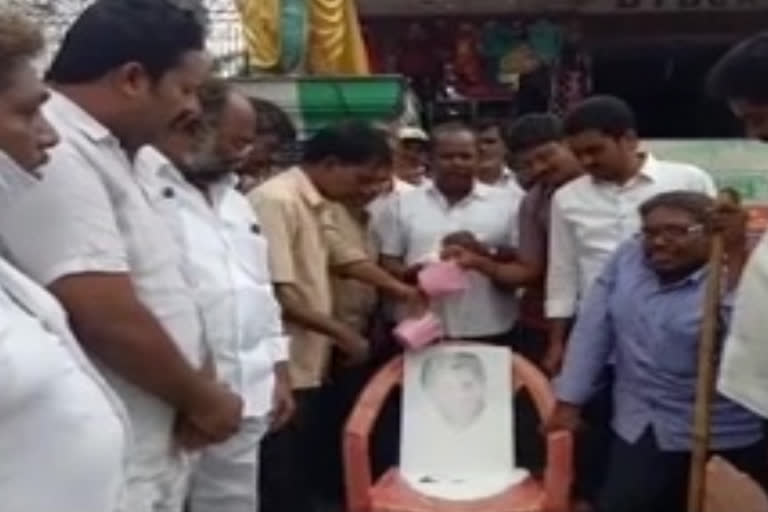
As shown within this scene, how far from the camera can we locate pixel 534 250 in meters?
6.14

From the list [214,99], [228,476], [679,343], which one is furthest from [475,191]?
[228,476]

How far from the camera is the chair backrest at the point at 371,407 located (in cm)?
562

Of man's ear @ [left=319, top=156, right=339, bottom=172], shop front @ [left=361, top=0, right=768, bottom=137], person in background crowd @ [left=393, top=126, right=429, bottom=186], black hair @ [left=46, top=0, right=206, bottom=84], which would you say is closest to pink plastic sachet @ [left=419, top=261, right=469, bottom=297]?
man's ear @ [left=319, top=156, right=339, bottom=172]

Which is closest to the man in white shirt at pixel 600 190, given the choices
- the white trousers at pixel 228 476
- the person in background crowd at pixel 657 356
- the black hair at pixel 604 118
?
the black hair at pixel 604 118

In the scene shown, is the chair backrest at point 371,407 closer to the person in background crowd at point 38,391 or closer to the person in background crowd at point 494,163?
the person in background crowd at point 494,163

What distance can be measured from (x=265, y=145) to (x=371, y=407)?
952 mm

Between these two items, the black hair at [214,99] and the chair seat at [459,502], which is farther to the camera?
the chair seat at [459,502]

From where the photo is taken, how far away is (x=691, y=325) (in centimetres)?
488

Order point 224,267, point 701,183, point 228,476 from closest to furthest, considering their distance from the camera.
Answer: point 224,267
point 228,476
point 701,183

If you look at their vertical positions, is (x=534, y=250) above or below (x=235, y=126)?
below

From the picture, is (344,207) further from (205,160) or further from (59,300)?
(59,300)

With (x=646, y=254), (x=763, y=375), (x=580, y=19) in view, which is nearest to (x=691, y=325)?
(x=646, y=254)

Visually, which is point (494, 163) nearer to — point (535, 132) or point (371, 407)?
point (535, 132)

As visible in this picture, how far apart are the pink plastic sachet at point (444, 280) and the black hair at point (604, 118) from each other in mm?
689
